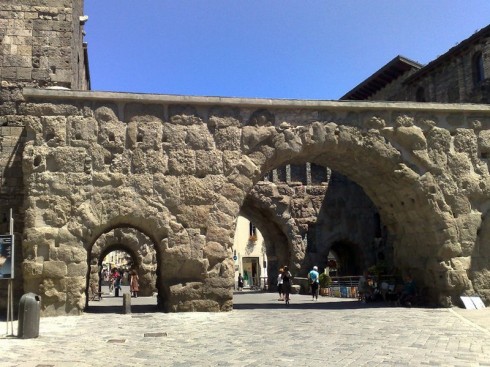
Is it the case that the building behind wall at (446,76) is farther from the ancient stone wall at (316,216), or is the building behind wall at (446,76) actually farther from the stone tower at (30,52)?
the stone tower at (30,52)

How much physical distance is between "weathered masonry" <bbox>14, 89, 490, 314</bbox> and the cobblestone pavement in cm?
113

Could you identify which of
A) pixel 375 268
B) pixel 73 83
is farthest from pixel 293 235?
pixel 73 83

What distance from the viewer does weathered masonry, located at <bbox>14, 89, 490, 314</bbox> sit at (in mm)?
10523

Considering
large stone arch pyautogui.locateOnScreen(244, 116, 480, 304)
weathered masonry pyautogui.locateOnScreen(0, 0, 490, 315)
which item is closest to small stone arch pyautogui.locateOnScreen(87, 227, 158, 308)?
weathered masonry pyautogui.locateOnScreen(0, 0, 490, 315)

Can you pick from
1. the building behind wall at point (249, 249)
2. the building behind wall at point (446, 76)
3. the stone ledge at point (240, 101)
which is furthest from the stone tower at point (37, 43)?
the building behind wall at point (249, 249)

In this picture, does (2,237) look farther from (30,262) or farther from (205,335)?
(205,335)

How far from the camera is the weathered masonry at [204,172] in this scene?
34.5 ft

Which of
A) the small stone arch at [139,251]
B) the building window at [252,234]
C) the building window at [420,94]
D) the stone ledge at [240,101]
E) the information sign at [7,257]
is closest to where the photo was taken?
the information sign at [7,257]

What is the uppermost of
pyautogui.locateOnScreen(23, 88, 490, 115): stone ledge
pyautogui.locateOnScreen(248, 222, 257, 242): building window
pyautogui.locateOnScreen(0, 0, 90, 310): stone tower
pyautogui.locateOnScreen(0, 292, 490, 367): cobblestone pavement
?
pyautogui.locateOnScreen(0, 0, 90, 310): stone tower

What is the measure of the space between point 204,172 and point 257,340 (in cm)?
453

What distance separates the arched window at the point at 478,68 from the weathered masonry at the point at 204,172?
8803 millimetres

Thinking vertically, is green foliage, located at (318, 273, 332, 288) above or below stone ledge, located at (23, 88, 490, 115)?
below

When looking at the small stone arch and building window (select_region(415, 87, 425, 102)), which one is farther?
building window (select_region(415, 87, 425, 102))

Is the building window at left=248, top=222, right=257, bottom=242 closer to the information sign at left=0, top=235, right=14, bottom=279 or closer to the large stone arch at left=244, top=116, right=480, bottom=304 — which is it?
the large stone arch at left=244, top=116, right=480, bottom=304
